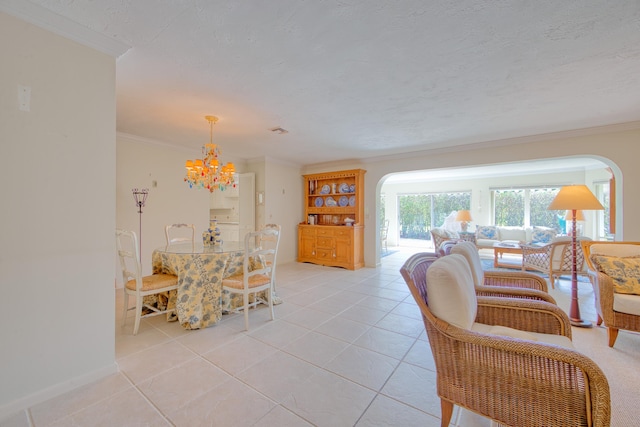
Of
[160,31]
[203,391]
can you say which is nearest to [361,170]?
[160,31]

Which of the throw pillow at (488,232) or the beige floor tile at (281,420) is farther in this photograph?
the throw pillow at (488,232)

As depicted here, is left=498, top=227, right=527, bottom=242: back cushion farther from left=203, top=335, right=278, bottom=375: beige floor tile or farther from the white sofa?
left=203, top=335, right=278, bottom=375: beige floor tile

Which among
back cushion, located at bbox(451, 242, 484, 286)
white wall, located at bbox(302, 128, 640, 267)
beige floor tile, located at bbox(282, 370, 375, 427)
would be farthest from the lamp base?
beige floor tile, located at bbox(282, 370, 375, 427)

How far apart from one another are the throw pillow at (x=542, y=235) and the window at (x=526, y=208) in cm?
65

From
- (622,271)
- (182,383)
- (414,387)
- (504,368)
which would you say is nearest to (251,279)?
(182,383)

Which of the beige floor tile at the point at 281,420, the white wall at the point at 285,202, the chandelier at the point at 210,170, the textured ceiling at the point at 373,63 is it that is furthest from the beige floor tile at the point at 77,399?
the white wall at the point at 285,202

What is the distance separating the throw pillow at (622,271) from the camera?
232cm

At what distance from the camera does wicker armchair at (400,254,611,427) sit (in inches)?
41.9

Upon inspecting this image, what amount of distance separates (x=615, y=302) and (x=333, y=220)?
4681 millimetres

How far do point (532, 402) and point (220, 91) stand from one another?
310cm

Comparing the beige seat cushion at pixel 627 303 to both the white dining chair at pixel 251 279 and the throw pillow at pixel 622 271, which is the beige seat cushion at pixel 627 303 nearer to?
the throw pillow at pixel 622 271

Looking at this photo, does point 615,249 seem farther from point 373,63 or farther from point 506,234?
point 506,234

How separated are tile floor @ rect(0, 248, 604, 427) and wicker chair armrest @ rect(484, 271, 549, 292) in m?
0.85

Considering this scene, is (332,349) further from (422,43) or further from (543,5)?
(543,5)
